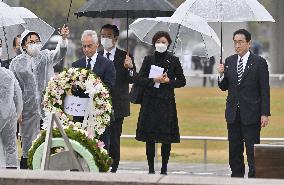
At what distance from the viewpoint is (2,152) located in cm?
1159

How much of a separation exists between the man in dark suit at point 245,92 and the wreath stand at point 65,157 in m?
2.85

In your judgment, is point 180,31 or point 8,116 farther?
point 180,31

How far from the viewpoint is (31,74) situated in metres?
13.4

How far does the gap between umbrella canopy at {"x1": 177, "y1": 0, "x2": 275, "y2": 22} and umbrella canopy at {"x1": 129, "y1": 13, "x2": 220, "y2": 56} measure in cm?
124

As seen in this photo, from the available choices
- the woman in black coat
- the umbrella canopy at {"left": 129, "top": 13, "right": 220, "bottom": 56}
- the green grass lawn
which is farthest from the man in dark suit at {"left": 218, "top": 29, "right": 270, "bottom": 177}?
the green grass lawn

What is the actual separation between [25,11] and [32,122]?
210 centimetres

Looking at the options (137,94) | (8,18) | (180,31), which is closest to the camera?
(8,18)

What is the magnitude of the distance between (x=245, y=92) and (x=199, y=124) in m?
8.65

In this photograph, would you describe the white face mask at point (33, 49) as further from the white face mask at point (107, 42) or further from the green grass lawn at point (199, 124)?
the green grass lawn at point (199, 124)

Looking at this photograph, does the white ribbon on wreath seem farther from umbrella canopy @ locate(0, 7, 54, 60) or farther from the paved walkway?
umbrella canopy @ locate(0, 7, 54, 60)

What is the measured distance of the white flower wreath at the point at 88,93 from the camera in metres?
11.2

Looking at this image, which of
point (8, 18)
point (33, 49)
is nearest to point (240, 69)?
point (33, 49)

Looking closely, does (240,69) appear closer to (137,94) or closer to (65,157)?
(137,94)

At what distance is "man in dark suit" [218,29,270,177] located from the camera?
12.4 m
